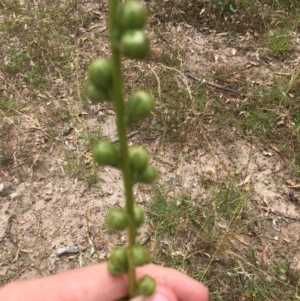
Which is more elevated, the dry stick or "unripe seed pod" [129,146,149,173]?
"unripe seed pod" [129,146,149,173]

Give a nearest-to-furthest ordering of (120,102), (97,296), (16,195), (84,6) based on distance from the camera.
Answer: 1. (120,102)
2. (97,296)
3. (16,195)
4. (84,6)

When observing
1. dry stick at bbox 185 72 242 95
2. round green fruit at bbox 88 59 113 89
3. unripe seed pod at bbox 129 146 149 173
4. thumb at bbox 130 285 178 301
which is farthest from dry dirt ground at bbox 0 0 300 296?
round green fruit at bbox 88 59 113 89

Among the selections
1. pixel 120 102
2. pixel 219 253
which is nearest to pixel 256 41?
pixel 219 253

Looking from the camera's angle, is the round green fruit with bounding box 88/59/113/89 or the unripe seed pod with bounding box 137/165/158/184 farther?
the unripe seed pod with bounding box 137/165/158/184

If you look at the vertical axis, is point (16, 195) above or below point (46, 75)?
below

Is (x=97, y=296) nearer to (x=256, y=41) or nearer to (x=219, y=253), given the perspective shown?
(x=219, y=253)

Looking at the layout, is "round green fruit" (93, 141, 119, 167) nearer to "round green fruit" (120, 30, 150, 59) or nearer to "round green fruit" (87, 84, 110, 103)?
"round green fruit" (87, 84, 110, 103)

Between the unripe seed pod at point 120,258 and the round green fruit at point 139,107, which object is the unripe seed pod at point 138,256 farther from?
the round green fruit at point 139,107
